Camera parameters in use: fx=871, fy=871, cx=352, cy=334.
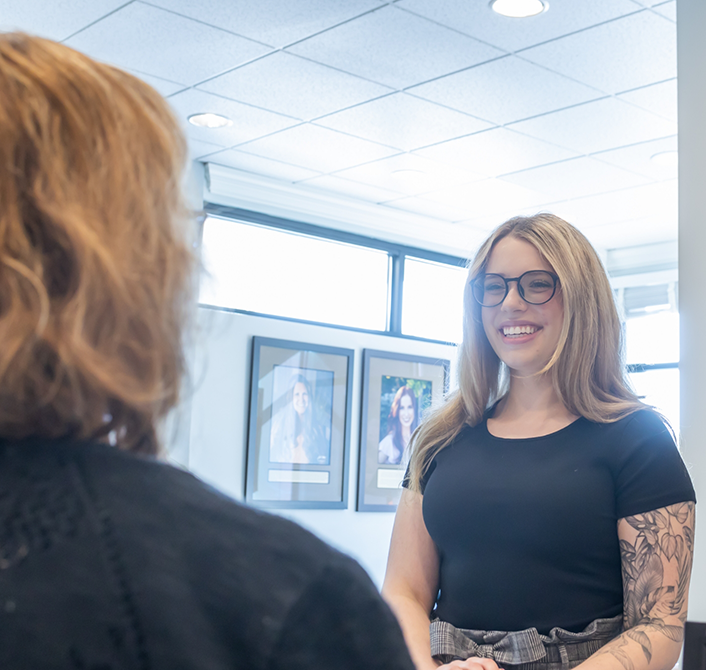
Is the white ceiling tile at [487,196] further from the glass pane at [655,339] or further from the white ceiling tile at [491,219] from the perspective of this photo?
the glass pane at [655,339]

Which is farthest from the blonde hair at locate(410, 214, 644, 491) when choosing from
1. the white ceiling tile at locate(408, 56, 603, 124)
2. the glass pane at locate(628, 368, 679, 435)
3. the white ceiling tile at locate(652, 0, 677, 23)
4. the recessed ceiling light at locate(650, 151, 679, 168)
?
the glass pane at locate(628, 368, 679, 435)

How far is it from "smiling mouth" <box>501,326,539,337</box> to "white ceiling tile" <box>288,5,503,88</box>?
1881 millimetres

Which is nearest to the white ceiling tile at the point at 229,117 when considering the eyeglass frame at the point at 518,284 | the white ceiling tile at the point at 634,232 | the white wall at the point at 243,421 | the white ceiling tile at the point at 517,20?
the white wall at the point at 243,421

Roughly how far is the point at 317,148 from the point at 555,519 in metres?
3.37

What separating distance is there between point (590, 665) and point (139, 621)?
A: 105cm

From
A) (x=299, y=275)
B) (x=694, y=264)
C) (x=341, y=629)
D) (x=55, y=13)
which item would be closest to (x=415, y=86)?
(x=55, y=13)

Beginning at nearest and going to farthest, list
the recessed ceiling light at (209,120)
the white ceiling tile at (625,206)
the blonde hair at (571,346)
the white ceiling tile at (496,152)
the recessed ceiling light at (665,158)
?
1. the blonde hair at (571,346)
2. the recessed ceiling light at (209,120)
3. the white ceiling tile at (496,152)
4. the recessed ceiling light at (665,158)
5. the white ceiling tile at (625,206)

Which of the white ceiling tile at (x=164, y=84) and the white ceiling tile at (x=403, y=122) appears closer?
the white ceiling tile at (x=164, y=84)

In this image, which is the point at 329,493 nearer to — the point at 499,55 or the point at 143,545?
the point at 499,55

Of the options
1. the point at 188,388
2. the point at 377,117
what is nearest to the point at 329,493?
the point at 377,117

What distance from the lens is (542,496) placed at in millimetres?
1432

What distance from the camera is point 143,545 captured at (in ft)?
1.57

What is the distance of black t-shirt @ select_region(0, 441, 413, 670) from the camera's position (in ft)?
1.51

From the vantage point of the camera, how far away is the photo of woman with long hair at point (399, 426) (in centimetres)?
563
